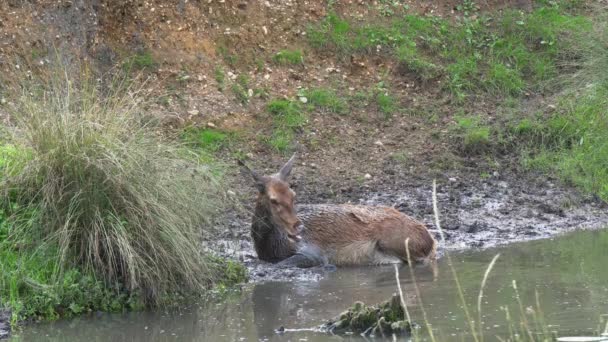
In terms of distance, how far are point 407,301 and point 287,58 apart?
321 inches

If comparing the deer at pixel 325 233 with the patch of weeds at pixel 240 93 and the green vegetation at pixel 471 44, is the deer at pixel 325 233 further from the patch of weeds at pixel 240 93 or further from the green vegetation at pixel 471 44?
the green vegetation at pixel 471 44

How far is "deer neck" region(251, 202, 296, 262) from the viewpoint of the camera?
1212cm

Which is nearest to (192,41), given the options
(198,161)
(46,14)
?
(46,14)

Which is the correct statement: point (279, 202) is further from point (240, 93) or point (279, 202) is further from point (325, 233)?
point (240, 93)

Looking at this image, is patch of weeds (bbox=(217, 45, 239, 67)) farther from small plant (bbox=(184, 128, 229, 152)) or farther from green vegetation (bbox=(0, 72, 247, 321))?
green vegetation (bbox=(0, 72, 247, 321))

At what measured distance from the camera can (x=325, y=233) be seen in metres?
12.3

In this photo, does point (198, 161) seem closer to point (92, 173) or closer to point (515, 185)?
point (92, 173)

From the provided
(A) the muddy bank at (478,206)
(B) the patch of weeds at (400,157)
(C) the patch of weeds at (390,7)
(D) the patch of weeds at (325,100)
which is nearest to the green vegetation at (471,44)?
(C) the patch of weeds at (390,7)

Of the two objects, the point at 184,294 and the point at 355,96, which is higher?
the point at 355,96

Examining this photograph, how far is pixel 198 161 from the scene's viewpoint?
36.0ft

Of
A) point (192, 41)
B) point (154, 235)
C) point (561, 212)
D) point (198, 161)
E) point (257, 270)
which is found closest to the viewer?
point (154, 235)

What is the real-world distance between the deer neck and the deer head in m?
0.03

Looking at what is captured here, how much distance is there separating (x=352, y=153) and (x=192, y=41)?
10.2 ft

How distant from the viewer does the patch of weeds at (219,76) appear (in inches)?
664
